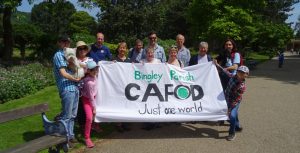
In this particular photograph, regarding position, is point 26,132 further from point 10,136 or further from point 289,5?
point 289,5

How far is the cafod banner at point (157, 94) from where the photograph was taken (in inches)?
305

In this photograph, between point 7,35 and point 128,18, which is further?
point 128,18

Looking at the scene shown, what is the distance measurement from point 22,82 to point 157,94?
689cm

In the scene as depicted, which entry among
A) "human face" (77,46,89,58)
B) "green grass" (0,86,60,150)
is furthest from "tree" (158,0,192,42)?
"human face" (77,46,89,58)

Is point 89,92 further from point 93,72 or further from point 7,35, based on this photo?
point 7,35

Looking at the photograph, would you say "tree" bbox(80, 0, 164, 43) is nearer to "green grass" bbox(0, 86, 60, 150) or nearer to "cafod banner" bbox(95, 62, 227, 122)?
"green grass" bbox(0, 86, 60, 150)

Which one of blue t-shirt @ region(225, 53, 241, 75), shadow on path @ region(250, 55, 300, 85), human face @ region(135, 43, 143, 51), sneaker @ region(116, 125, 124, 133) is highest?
human face @ region(135, 43, 143, 51)

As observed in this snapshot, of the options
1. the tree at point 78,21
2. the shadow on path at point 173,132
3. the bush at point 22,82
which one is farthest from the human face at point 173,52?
the tree at point 78,21

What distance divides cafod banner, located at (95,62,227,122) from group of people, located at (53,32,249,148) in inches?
9.3

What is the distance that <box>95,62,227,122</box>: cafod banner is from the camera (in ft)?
25.4

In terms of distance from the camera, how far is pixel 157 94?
795 cm

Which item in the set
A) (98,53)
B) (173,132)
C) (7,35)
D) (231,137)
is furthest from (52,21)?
(231,137)

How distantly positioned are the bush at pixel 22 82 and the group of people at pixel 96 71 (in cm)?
547

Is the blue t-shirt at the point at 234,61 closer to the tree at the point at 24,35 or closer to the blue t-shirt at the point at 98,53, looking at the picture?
the blue t-shirt at the point at 98,53
